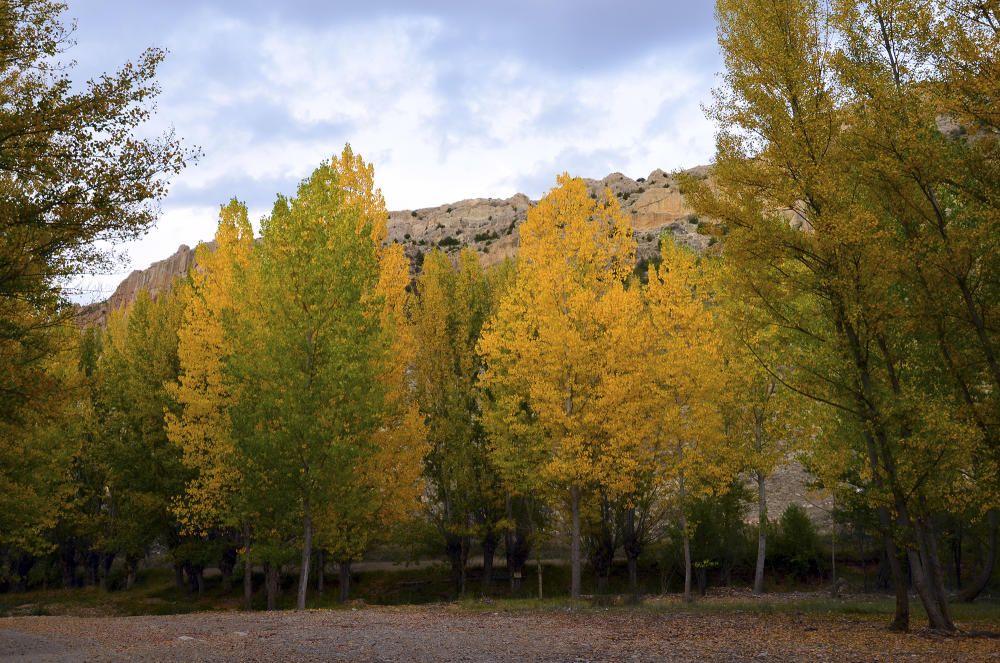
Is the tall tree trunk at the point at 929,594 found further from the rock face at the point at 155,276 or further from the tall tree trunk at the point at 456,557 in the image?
the rock face at the point at 155,276

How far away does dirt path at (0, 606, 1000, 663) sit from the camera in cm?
970

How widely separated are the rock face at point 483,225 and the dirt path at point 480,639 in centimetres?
8093

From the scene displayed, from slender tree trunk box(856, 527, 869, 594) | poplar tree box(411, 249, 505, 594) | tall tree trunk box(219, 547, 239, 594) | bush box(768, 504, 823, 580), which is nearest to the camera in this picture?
poplar tree box(411, 249, 505, 594)

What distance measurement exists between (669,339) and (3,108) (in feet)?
54.8

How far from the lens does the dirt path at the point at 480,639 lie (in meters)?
9.70

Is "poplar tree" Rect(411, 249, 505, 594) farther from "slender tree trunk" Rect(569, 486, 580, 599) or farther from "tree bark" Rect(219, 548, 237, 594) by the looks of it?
"tree bark" Rect(219, 548, 237, 594)

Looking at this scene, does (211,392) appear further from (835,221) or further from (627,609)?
(835,221)

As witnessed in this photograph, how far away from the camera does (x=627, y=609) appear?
688 inches

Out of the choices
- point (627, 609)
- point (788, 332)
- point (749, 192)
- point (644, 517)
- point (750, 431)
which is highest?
point (749, 192)

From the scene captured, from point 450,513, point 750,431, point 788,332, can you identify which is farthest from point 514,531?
point 788,332

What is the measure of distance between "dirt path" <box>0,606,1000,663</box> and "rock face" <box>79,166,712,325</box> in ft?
266

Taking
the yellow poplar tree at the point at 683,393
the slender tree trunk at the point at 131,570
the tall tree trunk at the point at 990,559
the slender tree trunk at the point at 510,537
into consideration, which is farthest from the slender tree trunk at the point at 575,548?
the slender tree trunk at the point at 131,570

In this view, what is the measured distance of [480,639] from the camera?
11648 mm

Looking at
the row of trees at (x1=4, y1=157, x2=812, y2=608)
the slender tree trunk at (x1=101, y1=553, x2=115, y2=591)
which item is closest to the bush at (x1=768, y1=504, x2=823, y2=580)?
the row of trees at (x1=4, y1=157, x2=812, y2=608)
